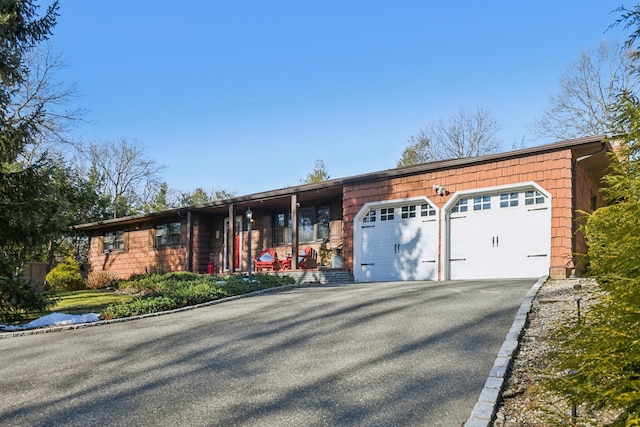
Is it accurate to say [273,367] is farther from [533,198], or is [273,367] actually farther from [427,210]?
[427,210]

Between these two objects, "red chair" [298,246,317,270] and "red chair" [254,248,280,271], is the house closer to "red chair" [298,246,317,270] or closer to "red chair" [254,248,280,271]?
"red chair" [298,246,317,270]

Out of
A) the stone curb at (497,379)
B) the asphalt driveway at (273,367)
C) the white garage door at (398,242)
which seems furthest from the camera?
the white garage door at (398,242)

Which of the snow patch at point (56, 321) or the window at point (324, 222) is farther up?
the window at point (324, 222)

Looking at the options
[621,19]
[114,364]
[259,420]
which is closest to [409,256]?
[621,19]

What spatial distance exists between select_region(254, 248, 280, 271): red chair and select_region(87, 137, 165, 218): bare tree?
25.8 meters

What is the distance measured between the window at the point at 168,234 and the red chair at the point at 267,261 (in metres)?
5.43

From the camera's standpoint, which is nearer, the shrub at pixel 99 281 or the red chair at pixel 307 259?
the red chair at pixel 307 259

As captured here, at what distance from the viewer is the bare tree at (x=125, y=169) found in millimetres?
41844

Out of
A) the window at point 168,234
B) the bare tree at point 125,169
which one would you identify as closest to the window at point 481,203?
the window at point 168,234

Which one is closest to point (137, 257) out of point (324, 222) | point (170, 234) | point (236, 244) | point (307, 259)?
point (170, 234)

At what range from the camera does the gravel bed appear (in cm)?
289

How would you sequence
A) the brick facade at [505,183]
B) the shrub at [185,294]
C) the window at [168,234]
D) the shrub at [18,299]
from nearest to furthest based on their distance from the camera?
the shrub at [18,299]
the shrub at [185,294]
the brick facade at [505,183]
the window at [168,234]

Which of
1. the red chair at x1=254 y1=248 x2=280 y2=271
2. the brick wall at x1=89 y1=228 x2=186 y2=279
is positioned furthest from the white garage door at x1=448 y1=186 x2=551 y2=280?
the brick wall at x1=89 y1=228 x2=186 y2=279

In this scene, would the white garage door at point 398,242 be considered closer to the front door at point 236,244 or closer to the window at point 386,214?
the window at point 386,214
